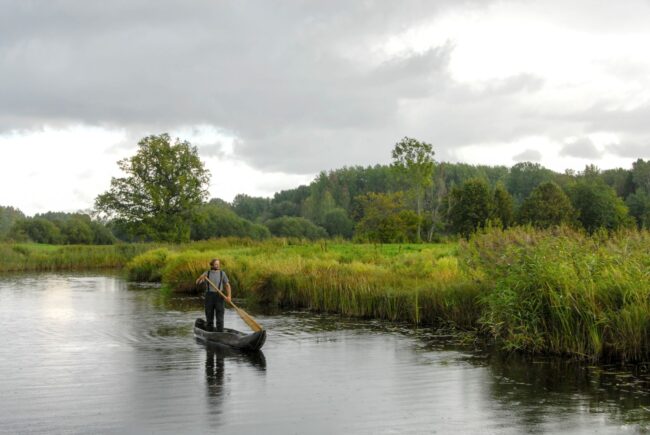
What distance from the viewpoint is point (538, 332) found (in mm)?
15867

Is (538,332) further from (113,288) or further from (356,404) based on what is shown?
(113,288)

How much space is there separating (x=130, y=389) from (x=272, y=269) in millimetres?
16159

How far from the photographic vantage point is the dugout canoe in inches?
656

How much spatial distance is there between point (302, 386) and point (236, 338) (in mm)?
4422

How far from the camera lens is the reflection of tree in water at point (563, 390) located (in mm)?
10945

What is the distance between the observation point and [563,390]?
12.5m

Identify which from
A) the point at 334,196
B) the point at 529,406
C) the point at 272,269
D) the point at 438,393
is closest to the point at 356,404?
the point at 438,393

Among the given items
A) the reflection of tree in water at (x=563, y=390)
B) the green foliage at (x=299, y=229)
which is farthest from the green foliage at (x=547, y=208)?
the reflection of tree in water at (x=563, y=390)

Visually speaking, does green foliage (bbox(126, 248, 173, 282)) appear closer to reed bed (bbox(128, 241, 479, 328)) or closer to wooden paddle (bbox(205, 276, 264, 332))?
reed bed (bbox(128, 241, 479, 328))

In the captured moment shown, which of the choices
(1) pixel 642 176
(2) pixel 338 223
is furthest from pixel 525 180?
(2) pixel 338 223

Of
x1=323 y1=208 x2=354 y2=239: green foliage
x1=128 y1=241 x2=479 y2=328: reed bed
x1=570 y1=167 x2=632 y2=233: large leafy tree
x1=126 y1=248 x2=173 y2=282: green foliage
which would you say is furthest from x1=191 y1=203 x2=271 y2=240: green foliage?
x1=128 y1=241 x2=479 y2=328: reed bed

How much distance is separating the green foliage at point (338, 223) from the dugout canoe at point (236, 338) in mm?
101127

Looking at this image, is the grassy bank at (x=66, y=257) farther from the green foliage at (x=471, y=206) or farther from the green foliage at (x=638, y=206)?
the green foliage at (x=638, y=206)

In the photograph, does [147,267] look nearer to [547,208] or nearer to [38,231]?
[547,208]
